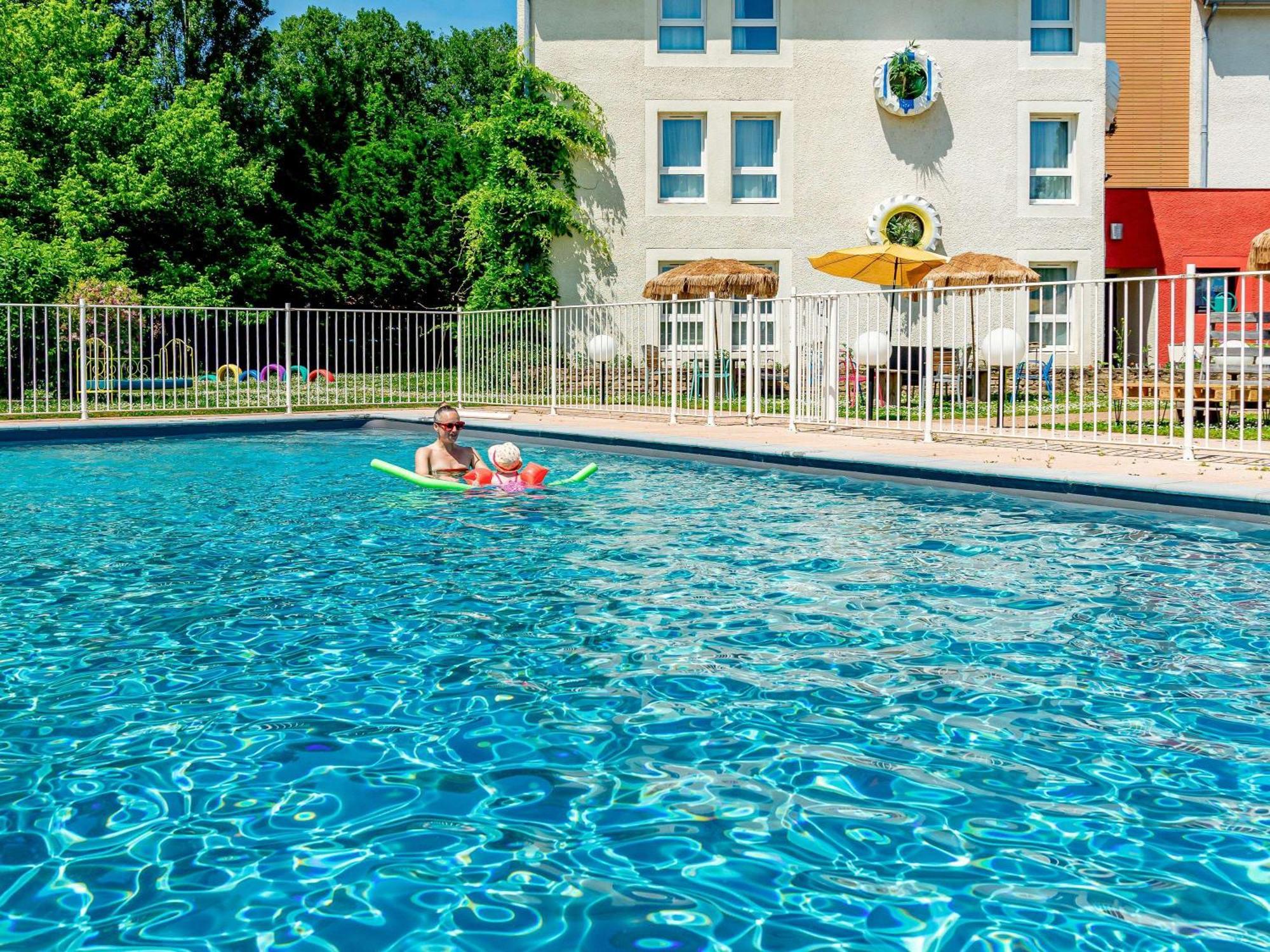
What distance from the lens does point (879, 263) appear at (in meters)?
19.7

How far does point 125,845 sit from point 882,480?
8705 millimetres

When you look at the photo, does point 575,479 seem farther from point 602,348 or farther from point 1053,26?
point 1053,26

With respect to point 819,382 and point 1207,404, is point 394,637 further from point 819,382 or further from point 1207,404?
point 819,382

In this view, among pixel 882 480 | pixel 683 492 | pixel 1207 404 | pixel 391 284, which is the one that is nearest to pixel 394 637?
pixel 683 492

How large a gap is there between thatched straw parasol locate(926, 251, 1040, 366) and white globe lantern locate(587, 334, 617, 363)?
5.08 metres

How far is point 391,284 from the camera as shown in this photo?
30391 mm

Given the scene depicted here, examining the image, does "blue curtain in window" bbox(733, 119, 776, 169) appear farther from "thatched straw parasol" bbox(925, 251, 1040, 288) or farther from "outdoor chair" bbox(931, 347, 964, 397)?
"thatched straw parasol" bbox(925, 251, 1040, 288)

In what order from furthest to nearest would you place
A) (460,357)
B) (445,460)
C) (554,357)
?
(460,357) < (554,357) < (445,460)

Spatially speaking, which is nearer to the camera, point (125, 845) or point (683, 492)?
point (125, 845)

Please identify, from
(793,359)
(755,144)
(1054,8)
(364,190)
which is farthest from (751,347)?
(364,190)

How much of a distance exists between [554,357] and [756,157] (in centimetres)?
873

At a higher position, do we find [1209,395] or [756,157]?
[756,157]

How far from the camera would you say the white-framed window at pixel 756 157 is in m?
25.3

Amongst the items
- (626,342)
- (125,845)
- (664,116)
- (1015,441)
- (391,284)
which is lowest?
(125,845)
